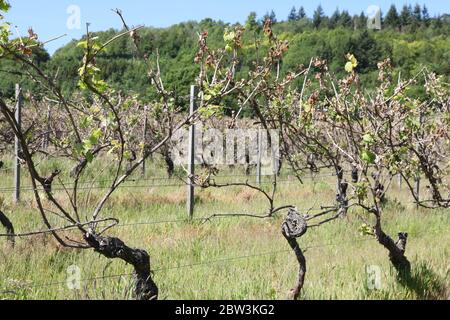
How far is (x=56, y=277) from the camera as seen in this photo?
3881 mm

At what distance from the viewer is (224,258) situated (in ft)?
15.4

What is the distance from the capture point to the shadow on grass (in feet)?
11.9

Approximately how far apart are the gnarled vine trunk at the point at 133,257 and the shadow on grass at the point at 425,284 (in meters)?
1.88

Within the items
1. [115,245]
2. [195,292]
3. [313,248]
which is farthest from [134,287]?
[313,248]

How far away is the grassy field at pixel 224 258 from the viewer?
3441mm

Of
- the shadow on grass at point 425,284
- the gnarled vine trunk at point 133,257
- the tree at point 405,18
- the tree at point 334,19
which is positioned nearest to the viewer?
the gnarled vine trunk at point 133,257

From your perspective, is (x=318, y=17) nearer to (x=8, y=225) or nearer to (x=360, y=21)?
(x=360, y=21)

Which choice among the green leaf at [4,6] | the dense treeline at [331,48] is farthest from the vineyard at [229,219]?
the dense treeline at [331,48]

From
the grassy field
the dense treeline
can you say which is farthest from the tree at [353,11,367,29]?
the grassy field

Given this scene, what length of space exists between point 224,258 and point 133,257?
1.87m

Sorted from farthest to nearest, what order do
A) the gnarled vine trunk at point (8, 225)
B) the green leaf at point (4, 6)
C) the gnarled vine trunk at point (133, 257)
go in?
the gnarled vine trunk at point (8, 225)
the gnarled vine trunk at point (133, 257)
the green leaf at point (4, 6)

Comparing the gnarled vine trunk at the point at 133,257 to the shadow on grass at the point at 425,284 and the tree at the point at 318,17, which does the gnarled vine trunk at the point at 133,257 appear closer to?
the shadow on grass at the point at 425,284

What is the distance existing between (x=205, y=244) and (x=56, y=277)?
1657mm
